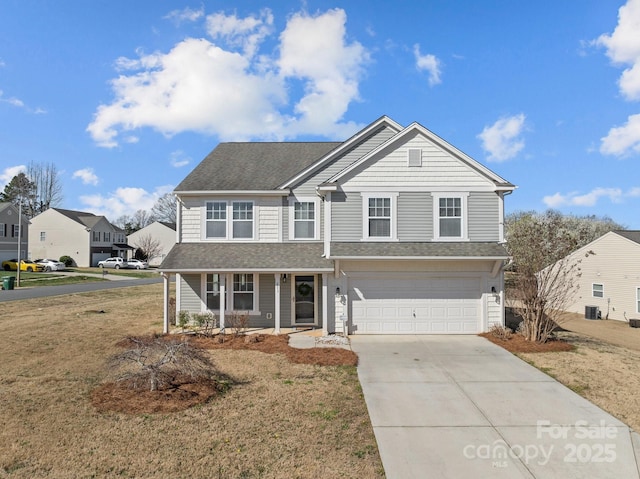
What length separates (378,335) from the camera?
46.7 ft

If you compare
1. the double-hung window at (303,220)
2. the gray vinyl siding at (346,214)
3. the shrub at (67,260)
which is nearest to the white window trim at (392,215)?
the gray vinyl siding at (346,214)

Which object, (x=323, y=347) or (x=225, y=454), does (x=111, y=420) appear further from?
(x=323, y=347)

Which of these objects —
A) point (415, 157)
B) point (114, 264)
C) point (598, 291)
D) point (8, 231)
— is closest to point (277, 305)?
point (415, 157)

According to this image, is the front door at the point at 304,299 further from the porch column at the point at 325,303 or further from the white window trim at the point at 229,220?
the white window trim at the point at 229,220

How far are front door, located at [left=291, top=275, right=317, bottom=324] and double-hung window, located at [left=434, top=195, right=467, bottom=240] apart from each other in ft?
17.5

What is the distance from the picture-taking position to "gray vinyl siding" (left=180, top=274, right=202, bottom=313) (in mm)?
15523

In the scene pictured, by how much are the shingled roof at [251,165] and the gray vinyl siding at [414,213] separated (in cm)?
516

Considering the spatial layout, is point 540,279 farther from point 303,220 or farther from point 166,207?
point 166,207

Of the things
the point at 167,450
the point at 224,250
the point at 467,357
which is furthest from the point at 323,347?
the point at 167,450

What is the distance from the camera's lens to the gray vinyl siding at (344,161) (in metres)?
15.8

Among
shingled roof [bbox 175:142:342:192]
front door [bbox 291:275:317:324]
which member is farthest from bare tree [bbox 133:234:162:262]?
front door [bbox 291:275:317:324]

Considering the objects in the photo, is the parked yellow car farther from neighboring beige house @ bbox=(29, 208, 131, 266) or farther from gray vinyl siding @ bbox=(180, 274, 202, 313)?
gray vinyl siding @ bbox=(180, 274, 202, 313)

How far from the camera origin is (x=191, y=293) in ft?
51.0

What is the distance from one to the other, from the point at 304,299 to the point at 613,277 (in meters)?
22.9
